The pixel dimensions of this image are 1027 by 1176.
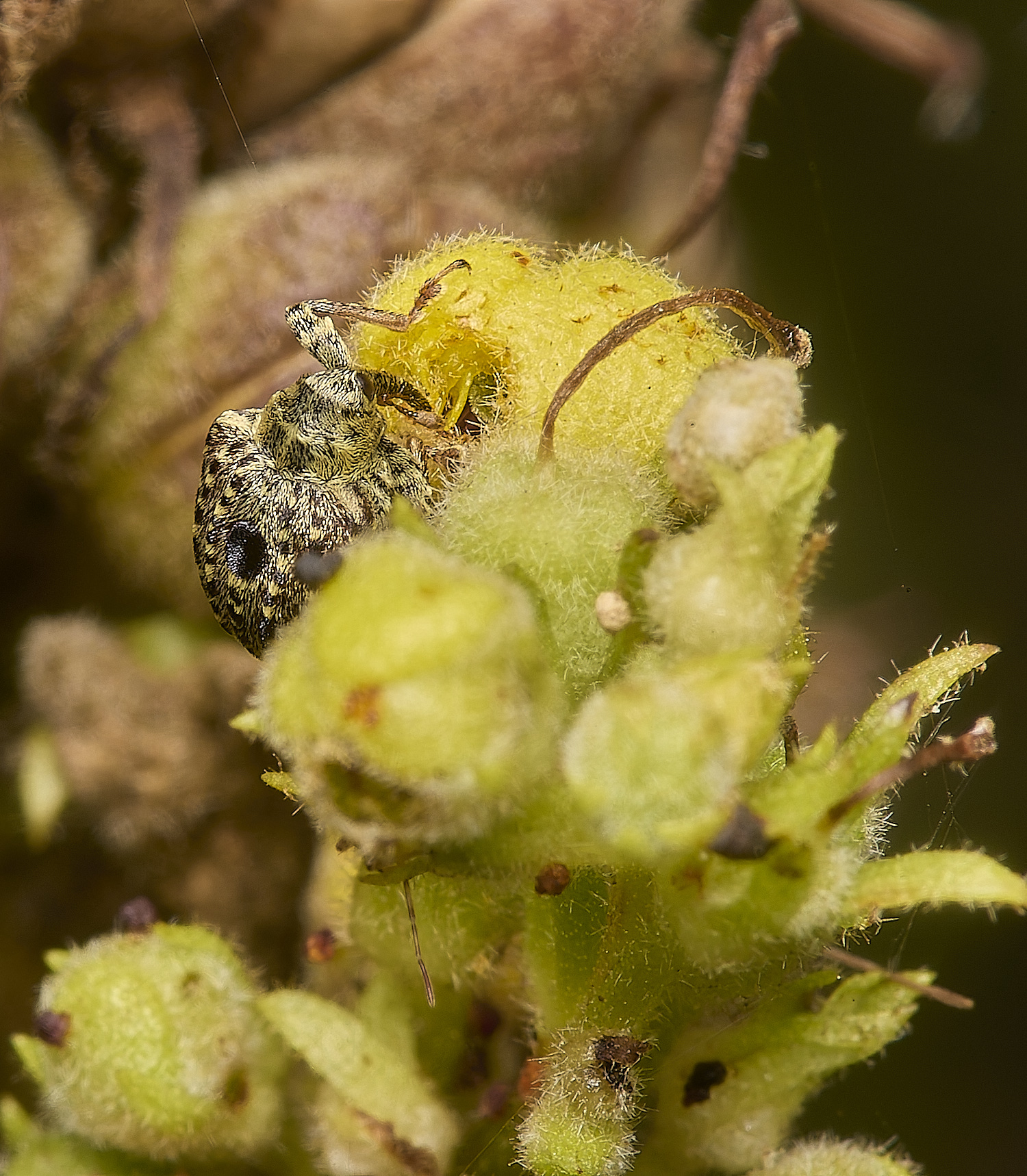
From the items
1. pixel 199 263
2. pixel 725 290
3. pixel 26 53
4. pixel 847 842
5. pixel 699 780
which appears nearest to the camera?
pixel 699 780

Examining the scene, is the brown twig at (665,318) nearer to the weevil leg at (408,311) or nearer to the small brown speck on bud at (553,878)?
the weevil leg at (408,311)

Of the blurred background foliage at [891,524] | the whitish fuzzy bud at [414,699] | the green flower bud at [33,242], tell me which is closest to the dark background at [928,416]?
the blurred background foliage at [891,524]

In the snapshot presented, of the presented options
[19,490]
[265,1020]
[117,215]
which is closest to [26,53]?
[117,215]

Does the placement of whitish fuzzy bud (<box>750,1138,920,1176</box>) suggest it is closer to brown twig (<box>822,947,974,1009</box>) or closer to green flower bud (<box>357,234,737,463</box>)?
brown twig (<box>822,947,974,1009</box>)

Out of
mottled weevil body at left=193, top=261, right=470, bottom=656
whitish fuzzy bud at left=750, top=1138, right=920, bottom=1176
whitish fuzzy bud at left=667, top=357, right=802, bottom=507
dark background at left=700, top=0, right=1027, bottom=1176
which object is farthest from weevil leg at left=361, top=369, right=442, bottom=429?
whitish fuzzy bud at left=750, top=1138, right=920, bottom=1176

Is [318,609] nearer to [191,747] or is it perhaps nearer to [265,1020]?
[265,1020]

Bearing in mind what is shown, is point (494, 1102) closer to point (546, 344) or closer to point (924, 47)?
point (546, 344)
